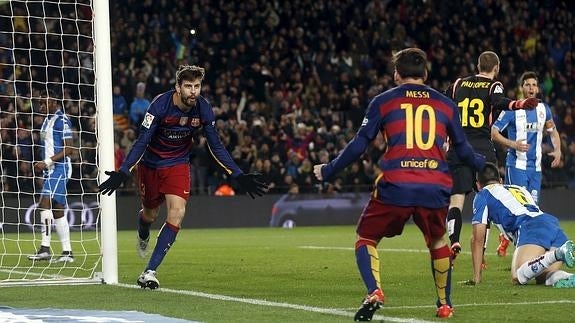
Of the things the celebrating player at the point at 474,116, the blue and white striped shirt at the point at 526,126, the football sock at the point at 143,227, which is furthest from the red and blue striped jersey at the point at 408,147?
the blue and white striped shirt at the point at 526,126

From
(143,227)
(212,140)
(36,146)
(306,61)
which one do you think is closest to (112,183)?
(212,140)

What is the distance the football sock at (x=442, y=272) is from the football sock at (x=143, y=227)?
468 centimetres

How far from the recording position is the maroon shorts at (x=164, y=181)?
1083cm

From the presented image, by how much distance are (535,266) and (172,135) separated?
3403 millimetres

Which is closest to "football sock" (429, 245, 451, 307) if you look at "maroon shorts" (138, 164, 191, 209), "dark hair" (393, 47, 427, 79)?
"dark hair" (393, 47, 427, 79)

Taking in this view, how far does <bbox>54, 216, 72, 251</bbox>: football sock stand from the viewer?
14570mm

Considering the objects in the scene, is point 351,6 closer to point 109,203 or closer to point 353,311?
point 109,203

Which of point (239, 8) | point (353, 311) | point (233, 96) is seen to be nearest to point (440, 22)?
point (239, 8)

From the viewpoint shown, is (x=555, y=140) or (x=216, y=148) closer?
(x=216, y=148)

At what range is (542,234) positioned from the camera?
10.3 m

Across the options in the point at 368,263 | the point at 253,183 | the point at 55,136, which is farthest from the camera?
the point at 55,136

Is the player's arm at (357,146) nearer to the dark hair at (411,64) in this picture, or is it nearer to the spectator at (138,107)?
the dark hair at (411,64)

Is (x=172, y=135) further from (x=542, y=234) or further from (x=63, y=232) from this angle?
(x=63, y=232)

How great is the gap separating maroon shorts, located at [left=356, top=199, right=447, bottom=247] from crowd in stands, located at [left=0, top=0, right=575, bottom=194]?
14453 millimetres
